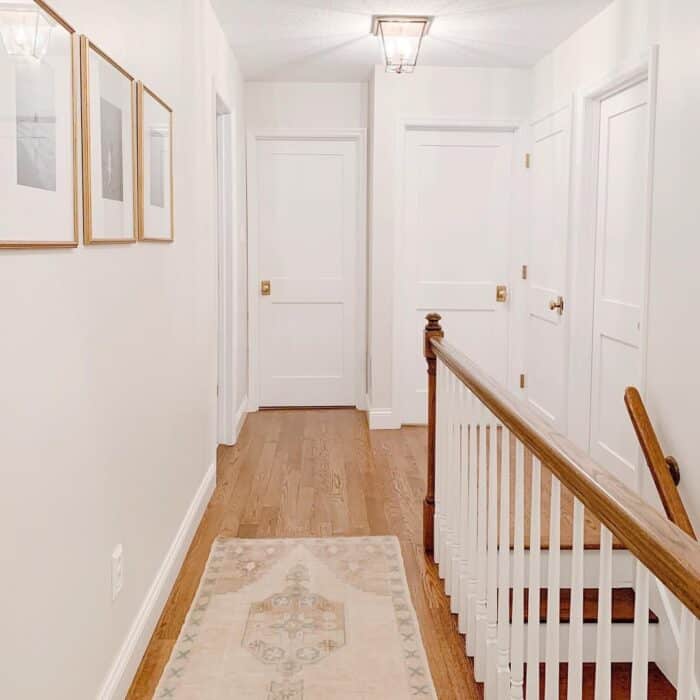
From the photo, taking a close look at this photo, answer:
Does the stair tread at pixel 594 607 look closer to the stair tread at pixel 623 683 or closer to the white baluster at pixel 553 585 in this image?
the stair tread at pixel 623 683

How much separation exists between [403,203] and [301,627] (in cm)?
352

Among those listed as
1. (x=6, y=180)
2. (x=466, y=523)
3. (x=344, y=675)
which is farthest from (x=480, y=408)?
(x=6, y=180)

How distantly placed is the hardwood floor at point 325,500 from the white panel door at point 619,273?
3.22ft

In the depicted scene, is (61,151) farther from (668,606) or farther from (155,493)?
(668,606)

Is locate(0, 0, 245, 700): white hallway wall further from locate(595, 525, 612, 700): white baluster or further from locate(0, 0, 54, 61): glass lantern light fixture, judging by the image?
locate(595, 525, 612, 700): white baluster

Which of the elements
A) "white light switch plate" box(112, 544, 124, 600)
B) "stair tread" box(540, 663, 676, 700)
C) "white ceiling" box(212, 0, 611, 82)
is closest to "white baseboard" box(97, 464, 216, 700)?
"white light switch plate" box(112, 544, 124, 600)

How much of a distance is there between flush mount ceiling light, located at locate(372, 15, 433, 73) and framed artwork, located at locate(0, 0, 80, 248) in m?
2.82

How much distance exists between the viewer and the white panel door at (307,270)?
20.6 feet

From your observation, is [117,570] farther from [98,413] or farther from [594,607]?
[594,607]

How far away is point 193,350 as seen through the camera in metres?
3.88

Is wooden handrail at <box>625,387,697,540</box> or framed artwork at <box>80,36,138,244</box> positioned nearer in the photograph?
framed artwork at <box>80,36,138,244</box>

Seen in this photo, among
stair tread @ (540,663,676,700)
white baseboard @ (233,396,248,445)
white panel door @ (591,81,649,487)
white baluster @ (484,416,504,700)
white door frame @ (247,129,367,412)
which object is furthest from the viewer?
white door frame @ (247,129,367,412)

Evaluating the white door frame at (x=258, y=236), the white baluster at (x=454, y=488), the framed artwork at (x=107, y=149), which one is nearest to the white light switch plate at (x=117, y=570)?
the framed artwork at (x=107, y=149)

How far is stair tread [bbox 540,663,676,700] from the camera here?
3.30 m
